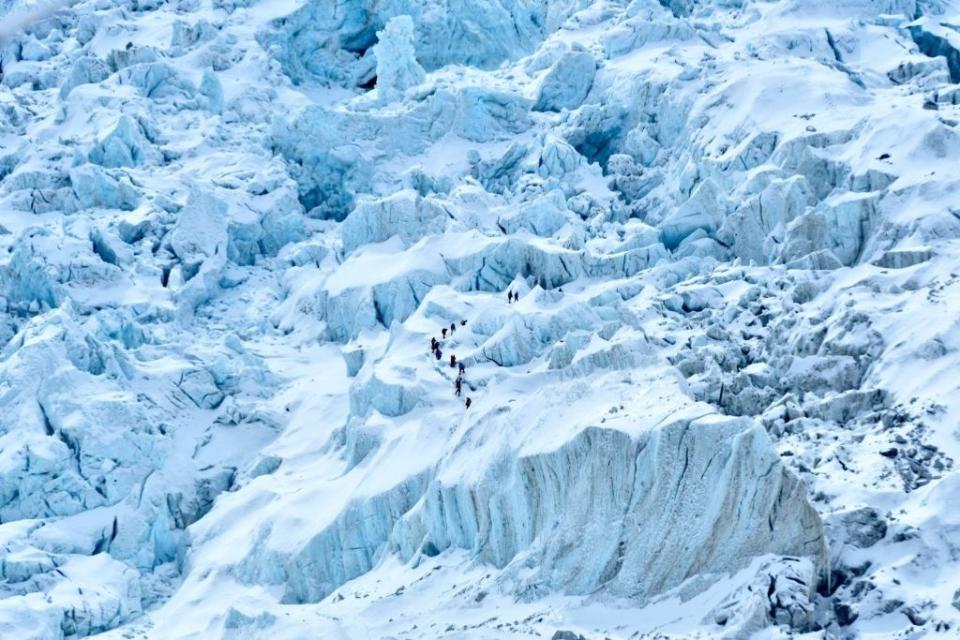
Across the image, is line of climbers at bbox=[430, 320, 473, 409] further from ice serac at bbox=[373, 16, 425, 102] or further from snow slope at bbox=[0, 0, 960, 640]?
ice serac at bbox=[373, 16, 425, 102]

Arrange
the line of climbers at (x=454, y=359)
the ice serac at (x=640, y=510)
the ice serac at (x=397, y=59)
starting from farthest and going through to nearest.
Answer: the ice serac at (x=397, y=59) < the line of climbers at (x=454, y=359) < the ice serac at (x=640, y=510)

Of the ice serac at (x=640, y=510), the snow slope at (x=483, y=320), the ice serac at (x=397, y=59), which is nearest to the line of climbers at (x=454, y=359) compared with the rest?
the snow slope at (x=483, y=320)

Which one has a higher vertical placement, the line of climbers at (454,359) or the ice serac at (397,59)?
the ice serac at (397,59)

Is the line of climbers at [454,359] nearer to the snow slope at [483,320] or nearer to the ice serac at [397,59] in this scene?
the snow slope at [483,320]

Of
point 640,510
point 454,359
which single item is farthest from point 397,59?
point 640,510

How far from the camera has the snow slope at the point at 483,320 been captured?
21.5 metres

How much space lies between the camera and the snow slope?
21.5 m

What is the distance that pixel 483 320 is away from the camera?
2923cm

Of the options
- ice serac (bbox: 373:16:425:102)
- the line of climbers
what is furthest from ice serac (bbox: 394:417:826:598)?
ice serac (bbox: 373:16:425:102)

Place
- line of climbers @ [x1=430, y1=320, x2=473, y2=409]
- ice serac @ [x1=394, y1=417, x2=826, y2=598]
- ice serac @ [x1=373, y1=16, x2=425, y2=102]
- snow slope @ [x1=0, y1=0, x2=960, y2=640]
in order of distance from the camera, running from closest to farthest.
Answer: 1. ice serac @ [x1=394, y1=417, x2=826, y2=598]
2. snow slope @ [x1=0, y1=0, x2=960, y2=640]
3. line of climbers @ [x1=430, y1=320, x2=473, y2=409]
4. ice serac @ [x1=373, y1=16, x2=425, y2=102]

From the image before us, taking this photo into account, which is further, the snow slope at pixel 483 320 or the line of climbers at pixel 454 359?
the line of climbers at pixel 454 359

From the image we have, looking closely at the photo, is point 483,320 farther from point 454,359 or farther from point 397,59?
point 397,59

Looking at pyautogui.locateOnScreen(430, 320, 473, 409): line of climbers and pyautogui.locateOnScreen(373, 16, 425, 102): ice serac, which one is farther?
pyautogui.locateOnScreen(373, 16, 425, 102): ice serac

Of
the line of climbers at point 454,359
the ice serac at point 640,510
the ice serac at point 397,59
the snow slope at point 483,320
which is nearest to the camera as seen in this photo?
the ice serac at point 640,510
